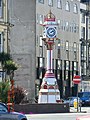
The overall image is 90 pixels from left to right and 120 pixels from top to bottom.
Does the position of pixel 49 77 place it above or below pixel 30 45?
below

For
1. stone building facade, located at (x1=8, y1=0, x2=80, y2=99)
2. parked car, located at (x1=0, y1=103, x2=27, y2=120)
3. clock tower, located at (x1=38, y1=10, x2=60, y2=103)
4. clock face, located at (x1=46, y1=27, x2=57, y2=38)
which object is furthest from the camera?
stone building facade, located at (x1=8, y1=0, x2=80, y2=99)

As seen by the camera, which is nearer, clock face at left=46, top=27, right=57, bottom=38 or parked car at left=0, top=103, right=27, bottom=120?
parked car at left=0, top=103, right=27, bottom=120

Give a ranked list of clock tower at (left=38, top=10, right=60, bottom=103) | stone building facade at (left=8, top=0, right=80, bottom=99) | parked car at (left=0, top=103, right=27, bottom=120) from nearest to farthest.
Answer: parked car at (left=0, top=103, right=27, bottom=120)
clock tower at (left=38, top=10, right=60, bottom=103)
stone building facade at (left=8, top=0, right=80, bottom=99)

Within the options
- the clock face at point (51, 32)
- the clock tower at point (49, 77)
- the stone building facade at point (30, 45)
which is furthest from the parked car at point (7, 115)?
the stone building facade at point (30, 45)

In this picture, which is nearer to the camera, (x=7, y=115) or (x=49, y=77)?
(x=7, y=115)

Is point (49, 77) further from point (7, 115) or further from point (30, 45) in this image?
point (7, 115)

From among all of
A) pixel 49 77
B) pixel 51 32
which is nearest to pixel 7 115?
pixel 49 77

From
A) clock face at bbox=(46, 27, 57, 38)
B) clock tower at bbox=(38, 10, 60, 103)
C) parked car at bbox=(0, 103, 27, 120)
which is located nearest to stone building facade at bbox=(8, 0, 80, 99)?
clock tower at bbox=(38, 10, 60, 103)

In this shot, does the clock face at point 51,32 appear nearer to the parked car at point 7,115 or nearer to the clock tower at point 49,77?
the clock tower at point 49,77

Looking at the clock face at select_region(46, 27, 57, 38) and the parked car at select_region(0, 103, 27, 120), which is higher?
the clock face at select_region(46, 27, 57, 38)

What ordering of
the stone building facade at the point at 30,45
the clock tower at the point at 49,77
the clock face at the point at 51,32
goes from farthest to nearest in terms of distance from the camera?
the stone building facade at the point at 30,45, the clock face at the point at 51,32, the clock tower at the point at 49,77

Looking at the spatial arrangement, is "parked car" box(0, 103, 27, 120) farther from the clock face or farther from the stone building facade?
the stone building facade

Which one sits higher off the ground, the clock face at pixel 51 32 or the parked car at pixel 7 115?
the clock face at pixel 51 32

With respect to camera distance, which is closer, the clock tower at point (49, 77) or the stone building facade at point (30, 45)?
the clock tower at point (49, 77)
